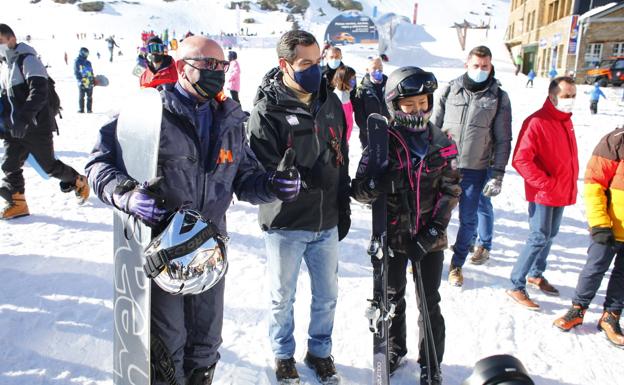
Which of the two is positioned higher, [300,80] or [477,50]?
[477,50]

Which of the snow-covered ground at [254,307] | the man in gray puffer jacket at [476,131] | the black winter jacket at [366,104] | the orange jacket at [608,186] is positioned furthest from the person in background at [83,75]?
the orange jacket at [608,186]

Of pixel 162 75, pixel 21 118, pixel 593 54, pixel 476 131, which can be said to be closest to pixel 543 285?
pixel 476 131

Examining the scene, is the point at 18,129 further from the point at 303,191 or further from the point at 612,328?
the point at 612,328

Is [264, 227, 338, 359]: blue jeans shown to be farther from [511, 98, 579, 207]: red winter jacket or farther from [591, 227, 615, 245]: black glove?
[591, 227, 615, 245]: black glove

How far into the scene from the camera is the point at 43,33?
56250mm

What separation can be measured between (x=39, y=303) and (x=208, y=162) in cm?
255

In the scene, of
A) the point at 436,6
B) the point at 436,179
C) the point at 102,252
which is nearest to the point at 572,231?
the point at 436,179

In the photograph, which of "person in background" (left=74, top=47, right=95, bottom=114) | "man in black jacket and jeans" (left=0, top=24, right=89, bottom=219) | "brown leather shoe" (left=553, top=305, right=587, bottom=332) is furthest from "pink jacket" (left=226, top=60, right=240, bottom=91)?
"brown leather shoe" (left=553, top=305, right=587, bottom=332)

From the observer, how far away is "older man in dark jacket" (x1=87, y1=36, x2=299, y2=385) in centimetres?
201

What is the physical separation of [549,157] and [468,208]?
87 centimetres

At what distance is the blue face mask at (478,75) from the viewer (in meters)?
4.00

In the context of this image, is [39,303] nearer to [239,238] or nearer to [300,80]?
[239,238]

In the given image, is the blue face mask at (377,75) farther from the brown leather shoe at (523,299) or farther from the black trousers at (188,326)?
the black trousers at (188,326)

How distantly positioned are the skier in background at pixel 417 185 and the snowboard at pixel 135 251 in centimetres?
124
